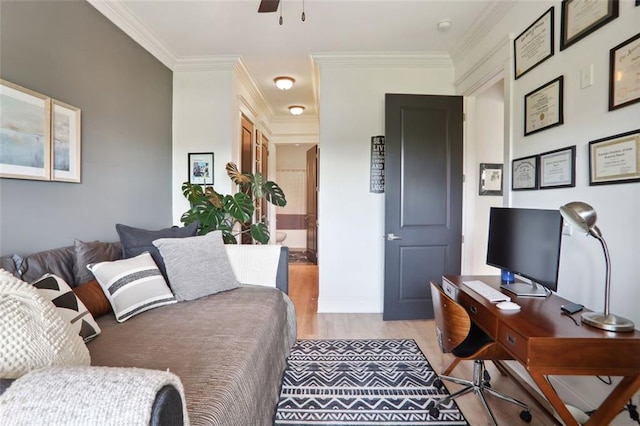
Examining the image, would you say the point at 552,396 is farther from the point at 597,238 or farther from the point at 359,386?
the point at 359,386

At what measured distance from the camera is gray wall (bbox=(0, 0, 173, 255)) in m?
1.74

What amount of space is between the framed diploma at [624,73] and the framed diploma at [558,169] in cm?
32

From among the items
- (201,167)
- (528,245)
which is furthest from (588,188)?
(201,167)

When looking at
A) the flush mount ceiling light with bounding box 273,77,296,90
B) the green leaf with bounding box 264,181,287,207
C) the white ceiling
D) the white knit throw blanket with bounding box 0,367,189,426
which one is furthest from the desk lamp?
the flush mount ceiling light with bounding box 273,77,296,90

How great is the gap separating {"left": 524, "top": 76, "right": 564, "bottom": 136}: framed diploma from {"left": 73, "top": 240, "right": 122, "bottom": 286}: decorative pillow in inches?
113

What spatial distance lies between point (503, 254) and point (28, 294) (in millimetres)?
2179

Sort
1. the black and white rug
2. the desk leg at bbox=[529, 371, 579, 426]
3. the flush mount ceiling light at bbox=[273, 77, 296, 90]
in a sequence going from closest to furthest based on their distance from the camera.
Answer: the desk leg at bbox=[529, 371, 579, 426] → the black and white rug → the flush mount ceiling light at bbox=[273, 77, 296, 90]

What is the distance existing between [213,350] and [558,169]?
2106mm

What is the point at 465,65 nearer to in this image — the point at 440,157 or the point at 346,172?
the point at 440,157

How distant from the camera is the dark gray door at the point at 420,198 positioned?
3.08 meters

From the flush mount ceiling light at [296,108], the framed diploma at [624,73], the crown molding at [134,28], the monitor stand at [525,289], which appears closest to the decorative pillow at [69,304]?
the crown molding at [134,28]

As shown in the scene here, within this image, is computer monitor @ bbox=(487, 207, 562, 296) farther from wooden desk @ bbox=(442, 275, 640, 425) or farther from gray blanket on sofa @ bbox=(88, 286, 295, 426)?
gray blanket on sofa @ bbox=(88, 286, 295, 426)

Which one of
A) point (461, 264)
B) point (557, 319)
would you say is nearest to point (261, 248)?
point (557, 319)

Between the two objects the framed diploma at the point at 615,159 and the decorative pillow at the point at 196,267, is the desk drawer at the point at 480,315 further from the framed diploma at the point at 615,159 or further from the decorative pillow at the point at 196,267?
the decorative pillow at the point at 196,267
